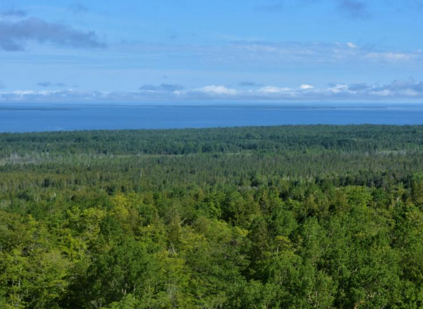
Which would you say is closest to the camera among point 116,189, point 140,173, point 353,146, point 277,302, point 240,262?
point 277,302

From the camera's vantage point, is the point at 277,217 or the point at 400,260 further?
the point at 277,217

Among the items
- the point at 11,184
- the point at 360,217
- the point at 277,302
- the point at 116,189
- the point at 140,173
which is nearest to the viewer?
the point at 277,302

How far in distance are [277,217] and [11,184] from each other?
72.5 meters

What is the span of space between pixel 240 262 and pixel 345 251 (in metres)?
6.97

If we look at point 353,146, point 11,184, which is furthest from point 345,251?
point 353,146

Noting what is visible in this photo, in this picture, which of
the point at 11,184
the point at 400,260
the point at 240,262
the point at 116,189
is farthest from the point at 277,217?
the point at 11,184

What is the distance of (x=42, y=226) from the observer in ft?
160

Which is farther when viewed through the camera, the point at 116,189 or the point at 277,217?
the point at 116,189

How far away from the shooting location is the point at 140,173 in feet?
430

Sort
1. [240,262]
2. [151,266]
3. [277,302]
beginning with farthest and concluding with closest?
1. [240,262]
2. [151,266]
3. [277,302]

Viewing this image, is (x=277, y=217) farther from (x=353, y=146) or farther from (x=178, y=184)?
(x=353, y=146)

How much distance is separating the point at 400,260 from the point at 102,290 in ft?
57.6

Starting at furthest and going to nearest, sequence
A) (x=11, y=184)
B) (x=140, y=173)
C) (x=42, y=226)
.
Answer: (x=140, y=173)
(x=11, y=184)
(x=42, y=226)

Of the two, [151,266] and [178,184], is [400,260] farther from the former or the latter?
[178,184]
